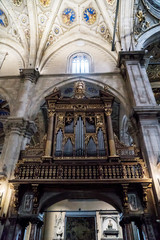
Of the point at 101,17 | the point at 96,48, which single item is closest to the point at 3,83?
the point at 96,48

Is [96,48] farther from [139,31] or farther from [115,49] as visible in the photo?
[139,31]

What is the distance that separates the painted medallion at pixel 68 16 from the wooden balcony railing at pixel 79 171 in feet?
38.8

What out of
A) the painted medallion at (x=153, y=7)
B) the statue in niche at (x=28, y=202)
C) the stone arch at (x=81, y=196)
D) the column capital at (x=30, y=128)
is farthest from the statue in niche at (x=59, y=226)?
the painted medallion at (x=153, y=7)

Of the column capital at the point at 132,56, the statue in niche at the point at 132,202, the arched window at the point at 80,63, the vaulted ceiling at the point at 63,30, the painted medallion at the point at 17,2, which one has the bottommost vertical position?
the statue in niche at the point at 132,202

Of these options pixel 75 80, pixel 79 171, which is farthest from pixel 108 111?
pixel 75 80

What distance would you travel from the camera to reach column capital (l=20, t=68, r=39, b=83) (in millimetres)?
11203

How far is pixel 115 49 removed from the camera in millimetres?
12758

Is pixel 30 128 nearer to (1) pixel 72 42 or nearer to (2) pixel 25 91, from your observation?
(2) pixel 25 91

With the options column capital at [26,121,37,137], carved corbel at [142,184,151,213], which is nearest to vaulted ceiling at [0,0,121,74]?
column capital at [26,121,37,137]

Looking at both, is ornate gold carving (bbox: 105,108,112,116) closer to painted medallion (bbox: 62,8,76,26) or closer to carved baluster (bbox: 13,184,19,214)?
carved baluster (bbox: 13,184,19,214)

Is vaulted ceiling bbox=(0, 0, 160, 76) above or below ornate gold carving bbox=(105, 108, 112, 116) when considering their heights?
above

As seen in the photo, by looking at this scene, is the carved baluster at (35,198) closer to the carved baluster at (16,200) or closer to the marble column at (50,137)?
the carved baluster at (16,200)

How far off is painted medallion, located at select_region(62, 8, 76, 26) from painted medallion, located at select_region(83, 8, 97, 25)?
0.88 m

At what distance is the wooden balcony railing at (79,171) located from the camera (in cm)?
676
